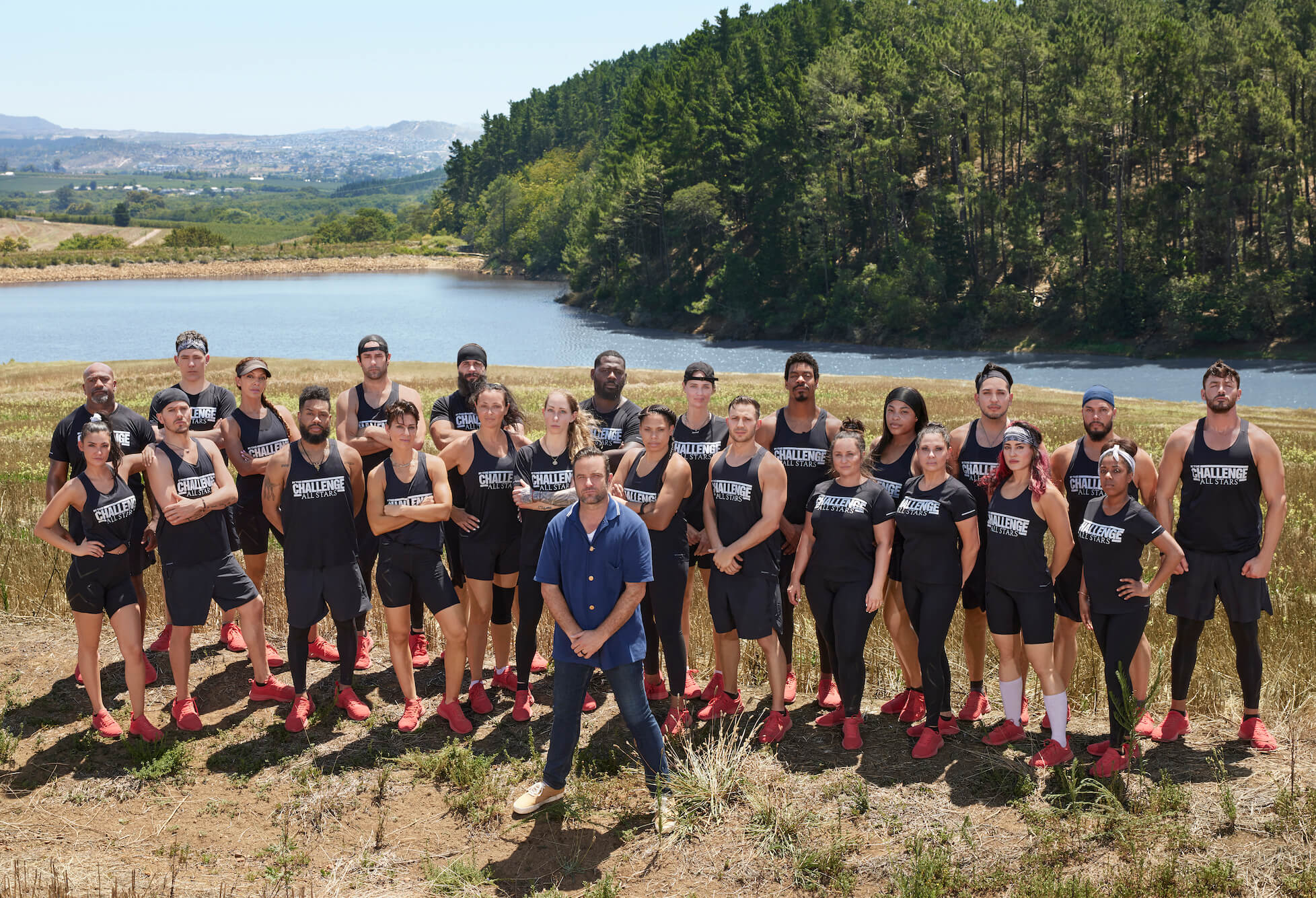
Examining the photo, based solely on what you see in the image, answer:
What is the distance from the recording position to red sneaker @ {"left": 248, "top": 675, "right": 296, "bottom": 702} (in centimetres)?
819

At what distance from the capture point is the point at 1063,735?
6.79 m

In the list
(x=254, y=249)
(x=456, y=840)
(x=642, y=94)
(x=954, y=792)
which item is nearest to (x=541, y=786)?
(x=456, y=840)

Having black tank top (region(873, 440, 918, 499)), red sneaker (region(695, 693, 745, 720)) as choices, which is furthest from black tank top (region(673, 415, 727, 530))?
red sneaker (region(695, 693, 745, 720))

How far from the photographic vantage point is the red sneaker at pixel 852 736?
284 inches

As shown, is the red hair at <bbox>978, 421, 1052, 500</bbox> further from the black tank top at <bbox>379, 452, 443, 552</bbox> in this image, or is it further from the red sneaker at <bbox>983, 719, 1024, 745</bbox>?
the black tank top at <bbox>379, 452, 443, 552</bbox>

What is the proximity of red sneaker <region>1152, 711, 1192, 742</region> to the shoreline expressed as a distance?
462 feet

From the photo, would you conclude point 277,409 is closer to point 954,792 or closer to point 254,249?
point 954,792

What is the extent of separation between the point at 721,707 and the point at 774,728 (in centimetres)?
51

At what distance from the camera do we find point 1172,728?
7.02 metres

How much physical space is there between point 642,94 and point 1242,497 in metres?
101

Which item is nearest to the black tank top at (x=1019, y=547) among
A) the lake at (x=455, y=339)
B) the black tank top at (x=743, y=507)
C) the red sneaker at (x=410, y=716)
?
the black tank top at (x=743, y=507)

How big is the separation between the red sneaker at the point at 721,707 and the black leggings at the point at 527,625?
1.36 metres

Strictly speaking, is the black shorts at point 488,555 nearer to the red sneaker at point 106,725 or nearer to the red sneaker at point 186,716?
the red sneaker at point 186,716

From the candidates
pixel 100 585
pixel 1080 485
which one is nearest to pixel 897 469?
pixel 1080 485
